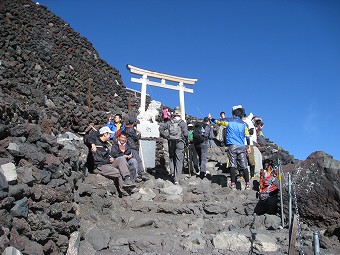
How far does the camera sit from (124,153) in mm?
8836

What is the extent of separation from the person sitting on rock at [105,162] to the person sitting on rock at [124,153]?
0.91ft

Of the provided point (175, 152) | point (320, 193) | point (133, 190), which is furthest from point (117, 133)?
point (320, 193)

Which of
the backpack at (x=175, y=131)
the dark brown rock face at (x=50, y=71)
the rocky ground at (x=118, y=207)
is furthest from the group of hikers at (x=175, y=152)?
the dark brown rock face at (x=50, y=71)

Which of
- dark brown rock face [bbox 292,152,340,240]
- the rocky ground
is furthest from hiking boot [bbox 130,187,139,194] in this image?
dark brown rock face [bbox 292,152,340,240]

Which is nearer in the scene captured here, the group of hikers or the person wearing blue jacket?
the group of hikers

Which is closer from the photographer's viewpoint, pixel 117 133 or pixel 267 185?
pixel 267 185

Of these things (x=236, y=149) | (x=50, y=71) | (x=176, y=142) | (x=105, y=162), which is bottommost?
(x=105, y=162)

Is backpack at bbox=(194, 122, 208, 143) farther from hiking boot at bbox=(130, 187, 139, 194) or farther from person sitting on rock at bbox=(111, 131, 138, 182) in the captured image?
hiking boot at bbox=(130, 187, 139, 194)

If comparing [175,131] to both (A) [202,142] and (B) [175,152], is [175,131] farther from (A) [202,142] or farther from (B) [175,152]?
(A) [202,142]

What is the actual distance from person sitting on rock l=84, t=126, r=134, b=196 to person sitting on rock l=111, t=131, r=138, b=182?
278 millimetres

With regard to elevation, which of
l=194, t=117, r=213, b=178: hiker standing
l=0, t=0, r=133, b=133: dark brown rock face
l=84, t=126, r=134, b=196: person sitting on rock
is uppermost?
l=0, t=0, r=133, b=133: dark brown rock face

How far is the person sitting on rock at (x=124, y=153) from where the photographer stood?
8.66 meters

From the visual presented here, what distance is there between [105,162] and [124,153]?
888 millimetres

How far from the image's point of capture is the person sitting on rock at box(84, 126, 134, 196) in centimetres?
782
